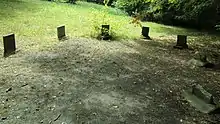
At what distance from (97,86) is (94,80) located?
36 cm

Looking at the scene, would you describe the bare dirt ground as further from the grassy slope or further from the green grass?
the green grass

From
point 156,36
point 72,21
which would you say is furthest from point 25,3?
point 156,36

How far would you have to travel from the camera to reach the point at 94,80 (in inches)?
253

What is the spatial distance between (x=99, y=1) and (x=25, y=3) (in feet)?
30.2

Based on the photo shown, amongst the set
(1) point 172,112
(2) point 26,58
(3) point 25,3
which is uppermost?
(3) point 25,3

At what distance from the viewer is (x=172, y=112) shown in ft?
17.2

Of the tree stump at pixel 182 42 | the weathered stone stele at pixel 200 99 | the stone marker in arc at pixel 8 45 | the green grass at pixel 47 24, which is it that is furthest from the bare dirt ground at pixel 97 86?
the tree stump at pixel 182 42

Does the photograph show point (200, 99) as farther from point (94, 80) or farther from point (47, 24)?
point (47, 24)

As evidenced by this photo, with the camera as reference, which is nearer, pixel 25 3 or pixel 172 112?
pixel 172 112

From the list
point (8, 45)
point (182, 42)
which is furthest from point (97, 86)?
point (182, 42)

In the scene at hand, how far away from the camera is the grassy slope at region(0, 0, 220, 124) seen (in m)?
4.94

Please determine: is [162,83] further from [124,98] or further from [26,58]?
[26,58]

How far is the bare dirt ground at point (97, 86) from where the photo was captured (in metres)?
4.86

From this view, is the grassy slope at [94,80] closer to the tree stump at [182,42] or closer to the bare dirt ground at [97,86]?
the bare dirt ground at [97,86]
